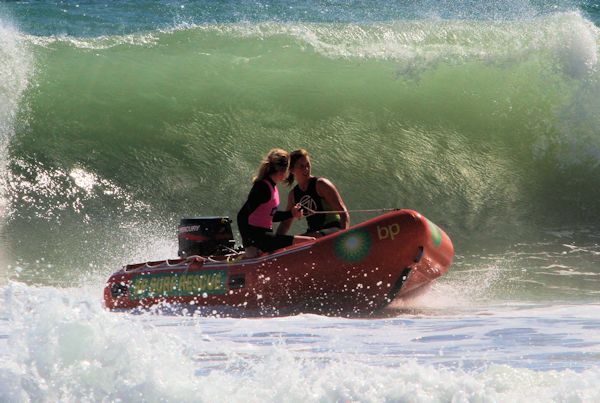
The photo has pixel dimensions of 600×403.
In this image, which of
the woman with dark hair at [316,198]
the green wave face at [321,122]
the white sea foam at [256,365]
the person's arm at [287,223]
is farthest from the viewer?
the green wave face at [321,122]

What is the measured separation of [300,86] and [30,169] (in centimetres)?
396

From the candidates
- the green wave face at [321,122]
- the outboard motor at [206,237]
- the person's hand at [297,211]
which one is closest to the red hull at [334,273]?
the person's hand at [297,211]

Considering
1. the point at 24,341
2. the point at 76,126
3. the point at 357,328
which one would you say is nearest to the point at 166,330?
the point at 357,328

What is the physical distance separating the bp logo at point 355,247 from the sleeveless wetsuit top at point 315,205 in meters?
0.56

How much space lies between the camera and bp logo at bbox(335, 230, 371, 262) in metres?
7.09

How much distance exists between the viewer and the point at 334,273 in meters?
7.14

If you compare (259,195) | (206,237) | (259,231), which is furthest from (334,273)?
(206,237)

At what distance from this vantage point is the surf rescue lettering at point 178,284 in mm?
7426

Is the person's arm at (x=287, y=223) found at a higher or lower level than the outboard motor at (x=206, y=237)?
higher

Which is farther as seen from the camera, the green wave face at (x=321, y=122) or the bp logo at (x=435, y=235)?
the green wave face at (x=321, y=122)

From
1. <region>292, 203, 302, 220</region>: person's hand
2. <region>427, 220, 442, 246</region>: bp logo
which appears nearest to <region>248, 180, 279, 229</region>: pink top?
<region>292, 203, 302, 220</region>: person's hand

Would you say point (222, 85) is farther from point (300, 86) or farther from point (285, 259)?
point (285, 259)

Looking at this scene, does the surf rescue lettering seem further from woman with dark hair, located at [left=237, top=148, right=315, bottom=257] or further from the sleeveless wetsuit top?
the sleeveless wetsuit top

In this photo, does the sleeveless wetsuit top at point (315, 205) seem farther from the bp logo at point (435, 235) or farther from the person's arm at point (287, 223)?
the bp logo at point (435, 235)
